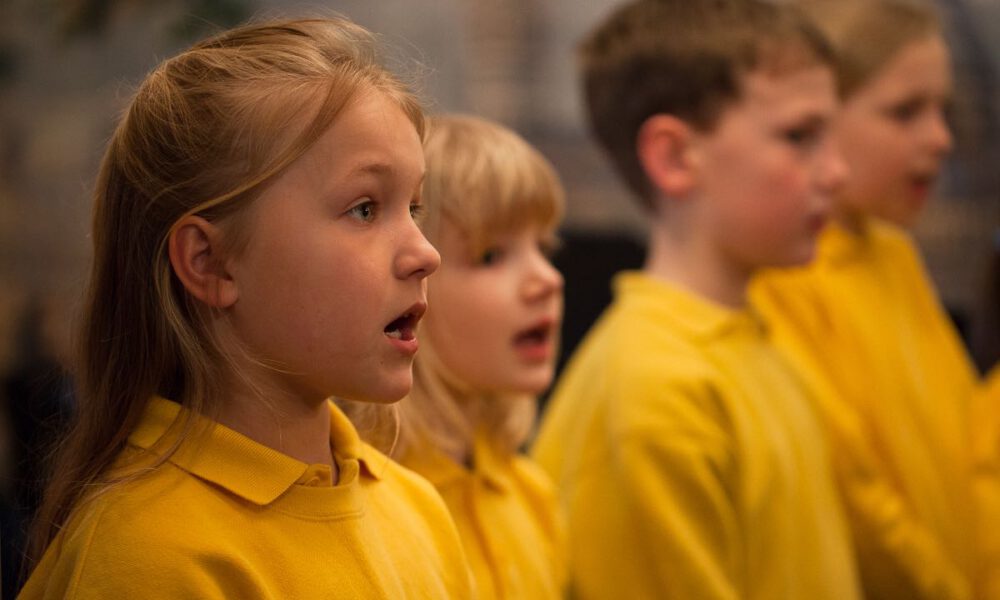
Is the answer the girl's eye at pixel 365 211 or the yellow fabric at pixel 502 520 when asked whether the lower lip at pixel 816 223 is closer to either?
the yellow fabric at pixel 502 520

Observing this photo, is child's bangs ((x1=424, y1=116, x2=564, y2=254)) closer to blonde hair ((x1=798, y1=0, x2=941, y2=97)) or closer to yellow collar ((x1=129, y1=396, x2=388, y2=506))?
yellow collar ((x1=129, y1=396, x2=388, y2=506))

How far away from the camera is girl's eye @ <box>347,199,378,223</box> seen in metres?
1.21

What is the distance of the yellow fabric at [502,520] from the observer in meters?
1.75

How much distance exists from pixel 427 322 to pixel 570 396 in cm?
49

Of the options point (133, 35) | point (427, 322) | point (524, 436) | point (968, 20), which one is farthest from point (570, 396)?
point (968, 20)

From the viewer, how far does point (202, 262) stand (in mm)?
1202

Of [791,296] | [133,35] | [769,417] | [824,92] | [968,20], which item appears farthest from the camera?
[968,20]

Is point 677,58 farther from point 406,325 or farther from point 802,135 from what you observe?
point 406,325

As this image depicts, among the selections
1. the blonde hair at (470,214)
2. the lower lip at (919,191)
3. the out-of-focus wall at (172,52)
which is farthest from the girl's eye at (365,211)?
the out-of-focus wall at (172,52)

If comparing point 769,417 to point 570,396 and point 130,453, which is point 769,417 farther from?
point 130,453

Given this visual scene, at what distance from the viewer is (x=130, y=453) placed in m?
1.19

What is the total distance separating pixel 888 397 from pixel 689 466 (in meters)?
0.81

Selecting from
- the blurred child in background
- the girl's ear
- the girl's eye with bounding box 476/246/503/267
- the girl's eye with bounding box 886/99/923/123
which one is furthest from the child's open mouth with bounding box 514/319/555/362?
the girl's eye with bounding box 886/99/923/123

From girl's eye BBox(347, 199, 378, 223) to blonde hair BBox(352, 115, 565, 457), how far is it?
548 mm
